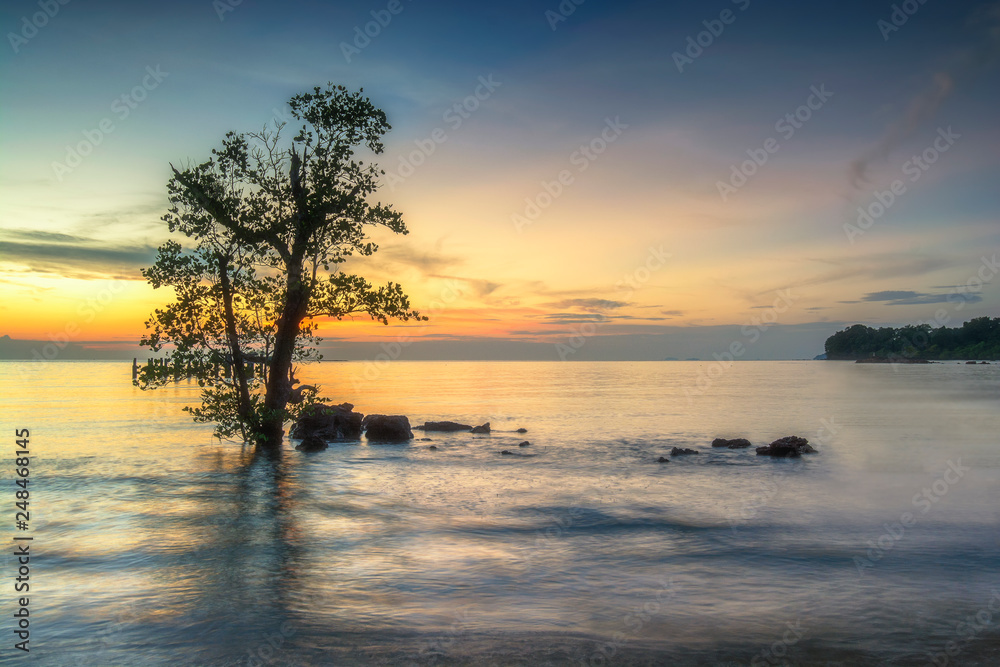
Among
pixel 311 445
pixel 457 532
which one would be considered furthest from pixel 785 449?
pixel 311 445

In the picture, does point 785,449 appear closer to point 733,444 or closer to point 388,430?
point 733,444

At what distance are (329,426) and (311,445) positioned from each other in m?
4.41

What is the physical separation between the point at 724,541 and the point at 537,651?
1053cm

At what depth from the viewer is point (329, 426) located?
43.0 meters

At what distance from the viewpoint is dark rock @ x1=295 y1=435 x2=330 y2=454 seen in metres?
38.5

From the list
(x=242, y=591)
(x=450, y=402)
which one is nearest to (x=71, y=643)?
(x=242, y=591)

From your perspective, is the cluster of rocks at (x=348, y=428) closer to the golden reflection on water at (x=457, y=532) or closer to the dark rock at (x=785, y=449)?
the golden reflection on water at (x=457, y=532)

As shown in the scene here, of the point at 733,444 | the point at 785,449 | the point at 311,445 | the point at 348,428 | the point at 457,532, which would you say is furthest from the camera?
the point at 348,428

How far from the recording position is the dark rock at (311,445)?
1516 inches

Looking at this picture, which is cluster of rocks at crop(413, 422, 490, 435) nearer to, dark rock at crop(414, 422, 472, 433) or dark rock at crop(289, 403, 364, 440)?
dark rock at crop(414, 422, 472, 433)

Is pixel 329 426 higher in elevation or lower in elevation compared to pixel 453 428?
higher

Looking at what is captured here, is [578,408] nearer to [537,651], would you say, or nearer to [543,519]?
[543,519]

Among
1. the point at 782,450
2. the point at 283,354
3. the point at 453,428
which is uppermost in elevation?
the point at 283,354

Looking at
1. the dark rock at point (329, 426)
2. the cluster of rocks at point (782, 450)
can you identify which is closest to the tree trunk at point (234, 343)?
the dark rock at point (329, 426)
